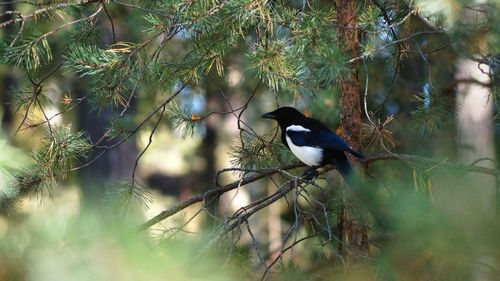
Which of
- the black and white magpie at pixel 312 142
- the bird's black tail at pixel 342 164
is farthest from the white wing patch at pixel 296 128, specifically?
the bird's black tail at pixel 342 164

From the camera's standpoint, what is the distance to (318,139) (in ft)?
14.3

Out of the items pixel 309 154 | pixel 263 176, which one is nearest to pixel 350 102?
pixel 309 154

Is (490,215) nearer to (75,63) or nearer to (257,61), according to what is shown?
(257,61)

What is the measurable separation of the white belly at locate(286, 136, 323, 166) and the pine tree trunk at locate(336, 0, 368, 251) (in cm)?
24

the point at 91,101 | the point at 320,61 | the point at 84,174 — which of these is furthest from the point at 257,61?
the point at 84,174

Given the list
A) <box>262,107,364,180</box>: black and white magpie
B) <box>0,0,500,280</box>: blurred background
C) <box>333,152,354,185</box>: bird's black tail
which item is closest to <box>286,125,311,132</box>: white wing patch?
<box>262,107,364,180</box>: black and white magpie

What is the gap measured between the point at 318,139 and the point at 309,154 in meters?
0.12

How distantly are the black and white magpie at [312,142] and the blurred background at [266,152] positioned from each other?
11cm

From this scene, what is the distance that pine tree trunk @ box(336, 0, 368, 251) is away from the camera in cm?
370

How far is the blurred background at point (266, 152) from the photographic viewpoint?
1.44 metres

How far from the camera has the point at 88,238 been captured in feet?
4.49

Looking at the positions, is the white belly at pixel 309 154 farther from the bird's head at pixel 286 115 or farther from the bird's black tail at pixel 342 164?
the bird's head at pixel 286 115

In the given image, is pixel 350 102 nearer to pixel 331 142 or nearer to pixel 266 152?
pixel 331 142

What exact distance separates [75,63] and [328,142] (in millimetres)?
1477
